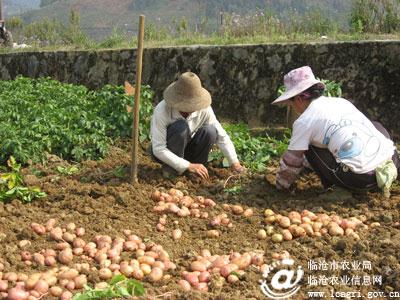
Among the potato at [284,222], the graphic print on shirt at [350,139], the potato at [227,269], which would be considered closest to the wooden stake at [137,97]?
the potato at [284,222]

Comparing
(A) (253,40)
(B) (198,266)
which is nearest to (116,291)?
(B) (198,266)

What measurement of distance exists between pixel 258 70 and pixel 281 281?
169 inches

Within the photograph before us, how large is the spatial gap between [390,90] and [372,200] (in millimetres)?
2462

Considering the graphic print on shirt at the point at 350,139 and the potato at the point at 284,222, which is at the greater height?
the graphic print on shirt at the point at 350,139

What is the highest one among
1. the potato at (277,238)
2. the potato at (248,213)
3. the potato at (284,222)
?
the potato at (284,222)

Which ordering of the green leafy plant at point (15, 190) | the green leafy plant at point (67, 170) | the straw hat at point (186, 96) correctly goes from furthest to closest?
the green leafy plant at point (67, 170)
the straw hat at point (186, 96)
the green leafy plant at point (15, 190)

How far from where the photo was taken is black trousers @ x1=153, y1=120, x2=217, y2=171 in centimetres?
461

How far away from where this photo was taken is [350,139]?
159 inches

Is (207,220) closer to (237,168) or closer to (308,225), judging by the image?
(308,225)

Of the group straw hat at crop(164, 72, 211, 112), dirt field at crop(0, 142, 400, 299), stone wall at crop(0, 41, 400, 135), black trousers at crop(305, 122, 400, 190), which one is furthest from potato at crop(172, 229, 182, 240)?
stone wall at crop(0, 41, 400, 135)

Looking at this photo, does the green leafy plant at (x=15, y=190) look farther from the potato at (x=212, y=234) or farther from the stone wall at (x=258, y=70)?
the stone wall at (x=258, y=70)

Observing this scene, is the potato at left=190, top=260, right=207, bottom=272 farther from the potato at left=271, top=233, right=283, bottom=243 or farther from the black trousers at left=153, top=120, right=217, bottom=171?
the black trousers at left=153, top=120, right=217, bottom=171

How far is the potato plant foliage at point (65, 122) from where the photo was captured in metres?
5.21

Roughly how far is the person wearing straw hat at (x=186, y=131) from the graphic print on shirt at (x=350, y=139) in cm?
95
